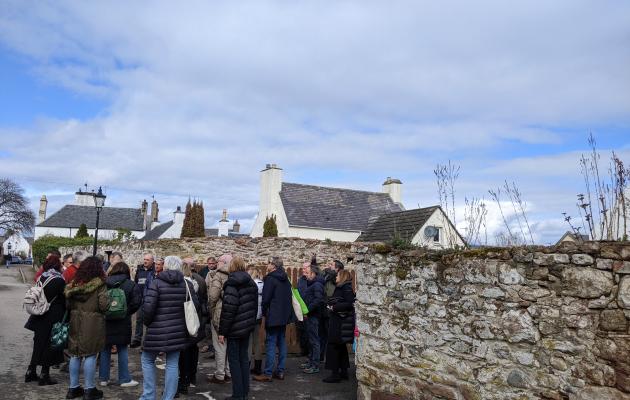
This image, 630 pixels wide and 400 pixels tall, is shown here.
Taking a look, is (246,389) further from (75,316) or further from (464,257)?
(464,257)

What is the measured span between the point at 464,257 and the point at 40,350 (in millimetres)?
6013

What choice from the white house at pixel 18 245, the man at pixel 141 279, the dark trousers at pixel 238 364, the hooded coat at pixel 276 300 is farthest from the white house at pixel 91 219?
the dark trousers at pixel 238 364

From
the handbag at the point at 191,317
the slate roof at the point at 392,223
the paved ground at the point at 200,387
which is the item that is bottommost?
the paved ground at the point at 200,387

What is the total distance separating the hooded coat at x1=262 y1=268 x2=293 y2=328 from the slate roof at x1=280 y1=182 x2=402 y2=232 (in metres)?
20.5

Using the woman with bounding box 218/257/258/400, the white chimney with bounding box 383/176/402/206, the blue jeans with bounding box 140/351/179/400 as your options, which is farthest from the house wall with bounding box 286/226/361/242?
the blue jeans with bounding box 140/351/179/400

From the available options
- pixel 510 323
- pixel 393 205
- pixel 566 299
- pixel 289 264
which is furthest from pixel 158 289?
pixel 393 205

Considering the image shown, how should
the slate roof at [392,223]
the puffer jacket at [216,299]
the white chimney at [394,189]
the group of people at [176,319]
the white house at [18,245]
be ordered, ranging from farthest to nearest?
the white house at [18,245] < the white chimney at [394,189] < the slate roof at [392,223] < the puffer jacket at [216,299] < the group of people at [176,319]

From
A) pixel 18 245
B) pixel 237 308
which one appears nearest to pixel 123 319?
pixel 237 308

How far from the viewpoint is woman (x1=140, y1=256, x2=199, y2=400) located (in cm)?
592

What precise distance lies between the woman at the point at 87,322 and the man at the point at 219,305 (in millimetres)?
1406

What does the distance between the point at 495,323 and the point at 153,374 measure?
4.00 m

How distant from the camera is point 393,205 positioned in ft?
109

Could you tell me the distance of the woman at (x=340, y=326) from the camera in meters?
7.58

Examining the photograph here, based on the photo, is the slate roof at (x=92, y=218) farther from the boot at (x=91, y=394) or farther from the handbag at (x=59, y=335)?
the boot at (x=91, y=394)
